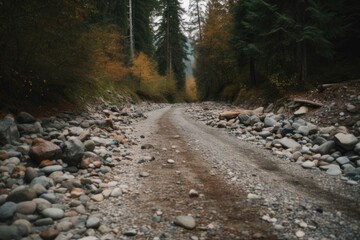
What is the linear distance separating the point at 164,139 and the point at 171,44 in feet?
115

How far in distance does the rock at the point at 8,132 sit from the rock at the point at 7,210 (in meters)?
3.06

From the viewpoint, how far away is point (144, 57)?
3083cm

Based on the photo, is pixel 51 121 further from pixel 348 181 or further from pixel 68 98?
pixel 348 181

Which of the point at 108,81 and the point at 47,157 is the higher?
the point at 108,81

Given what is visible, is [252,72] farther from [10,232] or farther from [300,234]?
[10,232]

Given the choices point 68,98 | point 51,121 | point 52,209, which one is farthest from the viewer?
point 68,98

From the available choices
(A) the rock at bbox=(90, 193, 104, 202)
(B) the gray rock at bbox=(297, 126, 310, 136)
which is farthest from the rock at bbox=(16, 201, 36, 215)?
(B) the gray rock at bbox=(297, 126, 310, 136)

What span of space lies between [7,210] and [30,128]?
423cm

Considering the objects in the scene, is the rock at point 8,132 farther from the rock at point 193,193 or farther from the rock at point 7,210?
the rock at point 193,193

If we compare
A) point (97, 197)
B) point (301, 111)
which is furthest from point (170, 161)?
point (301, 111)

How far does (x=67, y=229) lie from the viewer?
388cm

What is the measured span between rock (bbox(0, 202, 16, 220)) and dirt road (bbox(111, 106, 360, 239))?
5.52ft

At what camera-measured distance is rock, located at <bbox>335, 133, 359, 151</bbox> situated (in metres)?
7.00

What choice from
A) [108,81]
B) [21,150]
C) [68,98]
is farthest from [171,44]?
[21,150]
